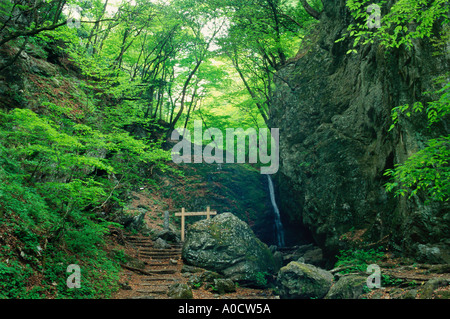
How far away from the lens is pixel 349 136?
35.4 feet

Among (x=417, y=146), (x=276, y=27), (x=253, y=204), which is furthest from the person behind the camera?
(x=253, y=204)

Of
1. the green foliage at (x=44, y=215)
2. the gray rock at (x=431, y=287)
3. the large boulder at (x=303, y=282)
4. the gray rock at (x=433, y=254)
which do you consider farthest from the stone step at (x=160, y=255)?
the gray rock at (x=431, y=287)

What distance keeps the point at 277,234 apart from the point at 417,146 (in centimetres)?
1117

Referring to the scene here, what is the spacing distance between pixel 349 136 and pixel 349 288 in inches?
259

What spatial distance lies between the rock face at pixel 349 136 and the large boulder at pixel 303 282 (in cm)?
226

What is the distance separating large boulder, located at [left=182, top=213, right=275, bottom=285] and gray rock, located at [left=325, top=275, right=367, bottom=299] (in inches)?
128

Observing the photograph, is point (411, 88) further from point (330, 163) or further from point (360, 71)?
point (330, 163)

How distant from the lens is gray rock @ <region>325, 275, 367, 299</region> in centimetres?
574

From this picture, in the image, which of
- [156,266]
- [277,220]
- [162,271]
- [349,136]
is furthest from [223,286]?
A: [277,220]

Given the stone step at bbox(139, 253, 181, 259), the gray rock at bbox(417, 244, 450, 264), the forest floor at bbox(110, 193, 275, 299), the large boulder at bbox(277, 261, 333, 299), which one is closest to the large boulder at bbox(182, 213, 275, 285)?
the forest floor at bbox(110, 193, 275, 299)

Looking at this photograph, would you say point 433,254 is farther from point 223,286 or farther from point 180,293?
point 180,293

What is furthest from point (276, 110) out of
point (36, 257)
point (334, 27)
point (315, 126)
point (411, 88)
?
point (36, 257)
